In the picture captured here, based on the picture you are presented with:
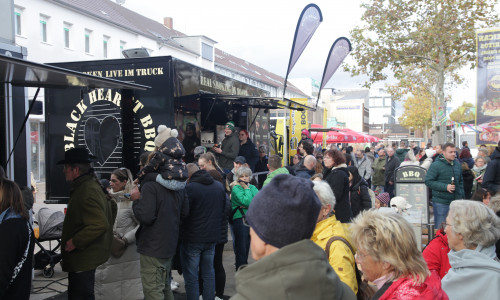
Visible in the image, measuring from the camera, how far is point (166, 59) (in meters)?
7.41

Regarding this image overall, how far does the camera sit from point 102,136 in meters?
7.79

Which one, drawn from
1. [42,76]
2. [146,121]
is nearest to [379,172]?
[146,121]

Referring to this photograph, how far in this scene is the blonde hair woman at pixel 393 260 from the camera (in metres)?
2.43

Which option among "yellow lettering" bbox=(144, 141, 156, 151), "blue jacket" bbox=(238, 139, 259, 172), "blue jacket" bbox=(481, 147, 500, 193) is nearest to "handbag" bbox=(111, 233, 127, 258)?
"yellow lettering" bbox=(144, 141, 156, 151)

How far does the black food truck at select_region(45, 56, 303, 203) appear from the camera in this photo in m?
7.42

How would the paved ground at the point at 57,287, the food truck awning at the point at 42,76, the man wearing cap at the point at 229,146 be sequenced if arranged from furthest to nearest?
the man wearing cap at the point at 229,146 < the paved ground at the point at 57,287 < the food truck awning at the point at 42,76

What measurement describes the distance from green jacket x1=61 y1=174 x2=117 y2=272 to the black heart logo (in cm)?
329

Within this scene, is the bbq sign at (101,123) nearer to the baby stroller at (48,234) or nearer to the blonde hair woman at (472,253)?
the baby stroller at (48,234)

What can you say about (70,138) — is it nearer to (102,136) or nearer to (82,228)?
(102,136)

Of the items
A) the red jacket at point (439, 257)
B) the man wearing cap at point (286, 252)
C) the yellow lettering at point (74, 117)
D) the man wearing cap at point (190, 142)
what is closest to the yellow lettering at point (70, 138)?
the yellow lettering at point (74, 117)

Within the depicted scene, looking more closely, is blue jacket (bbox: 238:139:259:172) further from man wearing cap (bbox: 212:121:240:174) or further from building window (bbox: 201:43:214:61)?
building window (bbox: 201:43:214:61)

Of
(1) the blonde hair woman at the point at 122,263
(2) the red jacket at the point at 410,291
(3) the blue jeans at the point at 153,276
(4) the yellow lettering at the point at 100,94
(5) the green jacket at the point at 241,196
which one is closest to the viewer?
(2) the red jacket at the point at 410,291

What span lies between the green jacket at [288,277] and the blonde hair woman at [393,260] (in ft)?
3.21

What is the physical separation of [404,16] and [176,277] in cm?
1533
